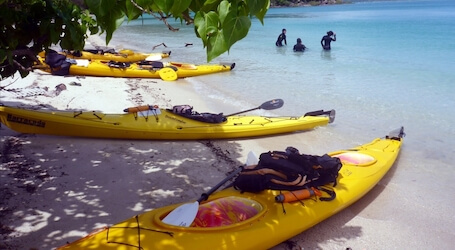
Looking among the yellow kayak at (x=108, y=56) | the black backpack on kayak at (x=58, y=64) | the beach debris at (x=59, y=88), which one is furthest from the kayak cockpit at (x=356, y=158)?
the yellow kayak at (x=108, y=56)

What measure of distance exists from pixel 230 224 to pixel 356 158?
2.28m

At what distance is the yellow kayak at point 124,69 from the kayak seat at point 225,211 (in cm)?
771

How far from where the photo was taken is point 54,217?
3520 millimetres

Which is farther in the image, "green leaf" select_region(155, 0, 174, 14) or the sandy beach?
the sandy beach

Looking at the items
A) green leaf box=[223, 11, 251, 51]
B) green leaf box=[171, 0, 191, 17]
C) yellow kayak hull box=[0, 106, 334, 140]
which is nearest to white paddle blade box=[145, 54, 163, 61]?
yellow kayak hull box=[0, 106, 334, 140]

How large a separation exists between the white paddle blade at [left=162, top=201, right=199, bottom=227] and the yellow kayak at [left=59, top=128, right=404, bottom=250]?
0.08ft

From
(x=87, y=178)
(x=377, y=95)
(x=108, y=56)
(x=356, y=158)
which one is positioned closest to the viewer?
(x=87, y=178)

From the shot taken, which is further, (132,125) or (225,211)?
(132,125)

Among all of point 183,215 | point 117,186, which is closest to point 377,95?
point 117,186

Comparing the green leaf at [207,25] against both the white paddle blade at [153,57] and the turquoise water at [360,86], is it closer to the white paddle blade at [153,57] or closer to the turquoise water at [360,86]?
the turquoise water at [360,86]

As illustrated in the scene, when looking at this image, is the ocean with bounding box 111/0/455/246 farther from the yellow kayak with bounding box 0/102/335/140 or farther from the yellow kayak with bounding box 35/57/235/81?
the yellow kayak with bounding box 0/102/335/140

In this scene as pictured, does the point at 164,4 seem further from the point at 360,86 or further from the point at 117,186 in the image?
the point at 360,86

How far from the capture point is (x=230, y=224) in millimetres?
3074

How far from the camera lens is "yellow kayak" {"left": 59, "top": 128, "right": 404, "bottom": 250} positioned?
2.78m
